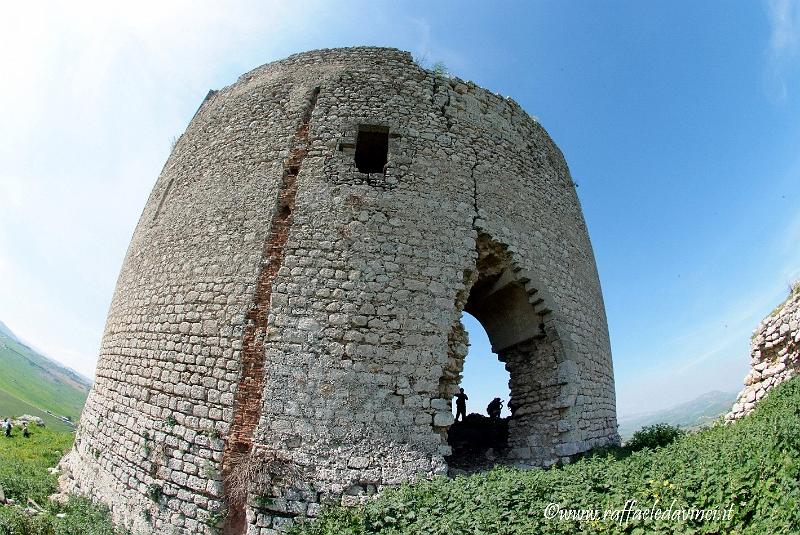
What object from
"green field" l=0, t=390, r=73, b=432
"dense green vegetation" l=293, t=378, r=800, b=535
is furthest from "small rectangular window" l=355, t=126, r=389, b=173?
"green field" l=0, t=390, r=73, b=432

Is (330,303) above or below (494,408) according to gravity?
above

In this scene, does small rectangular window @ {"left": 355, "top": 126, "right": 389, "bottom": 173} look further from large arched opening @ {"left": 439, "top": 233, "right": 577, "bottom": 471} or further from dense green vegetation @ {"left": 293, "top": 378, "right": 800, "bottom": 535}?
dense green vegetation @ {"left": 293, "top": 378, "right": 800, "bottom": 535}

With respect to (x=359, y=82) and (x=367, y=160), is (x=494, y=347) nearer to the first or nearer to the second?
(x=367, y=160)

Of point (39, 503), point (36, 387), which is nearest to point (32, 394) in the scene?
point (36, 387)

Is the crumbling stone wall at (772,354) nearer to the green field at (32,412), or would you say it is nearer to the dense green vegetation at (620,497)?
the dense green vegetation at (620,497)

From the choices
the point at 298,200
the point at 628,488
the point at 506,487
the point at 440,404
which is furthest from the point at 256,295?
the point at 628,488

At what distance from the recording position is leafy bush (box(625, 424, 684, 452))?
7.79m

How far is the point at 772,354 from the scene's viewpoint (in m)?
8.45

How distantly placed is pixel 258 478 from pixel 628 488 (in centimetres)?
407

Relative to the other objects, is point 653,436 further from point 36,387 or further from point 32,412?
point 36,387

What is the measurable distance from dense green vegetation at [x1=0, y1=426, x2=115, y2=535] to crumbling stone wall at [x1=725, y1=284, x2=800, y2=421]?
36.4 feet

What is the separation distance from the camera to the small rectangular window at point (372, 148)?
7199 mm

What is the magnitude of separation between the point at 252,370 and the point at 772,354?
9.64 m

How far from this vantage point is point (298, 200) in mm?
6539
